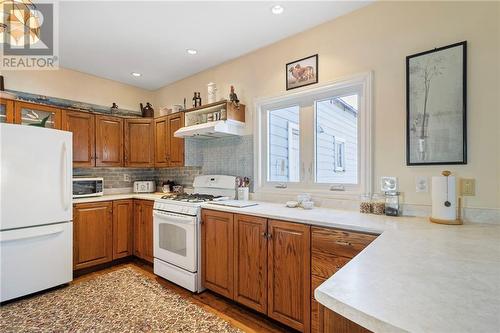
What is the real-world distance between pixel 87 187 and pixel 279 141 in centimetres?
257

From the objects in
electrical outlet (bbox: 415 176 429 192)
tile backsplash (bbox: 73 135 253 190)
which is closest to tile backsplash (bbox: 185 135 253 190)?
tile backsplash (bbox: 73 135 253 190)

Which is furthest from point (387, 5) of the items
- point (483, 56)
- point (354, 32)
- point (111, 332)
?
point (111, 332)

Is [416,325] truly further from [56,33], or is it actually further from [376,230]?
[56,33]

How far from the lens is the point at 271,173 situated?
2.80 metres

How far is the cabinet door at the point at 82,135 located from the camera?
122 inches

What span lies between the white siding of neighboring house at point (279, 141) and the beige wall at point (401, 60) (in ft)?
0.87

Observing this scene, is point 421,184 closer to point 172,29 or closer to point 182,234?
point 182,234

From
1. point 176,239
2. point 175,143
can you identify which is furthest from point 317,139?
A: point 175,143

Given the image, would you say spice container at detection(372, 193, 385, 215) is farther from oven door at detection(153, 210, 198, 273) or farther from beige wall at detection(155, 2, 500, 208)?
oven door at detection(153, 210, 198, 273)

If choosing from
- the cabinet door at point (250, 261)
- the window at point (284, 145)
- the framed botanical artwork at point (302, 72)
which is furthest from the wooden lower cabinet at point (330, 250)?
the framed botanical artwork at point (302, 72)

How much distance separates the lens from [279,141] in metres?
2.77

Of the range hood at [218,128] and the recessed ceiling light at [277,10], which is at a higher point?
the recessed ceiling light at [277,10]

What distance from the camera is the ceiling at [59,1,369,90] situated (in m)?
2.06

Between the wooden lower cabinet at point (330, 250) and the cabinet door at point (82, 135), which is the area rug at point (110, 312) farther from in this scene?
the cabinet door at point (82, 135)
